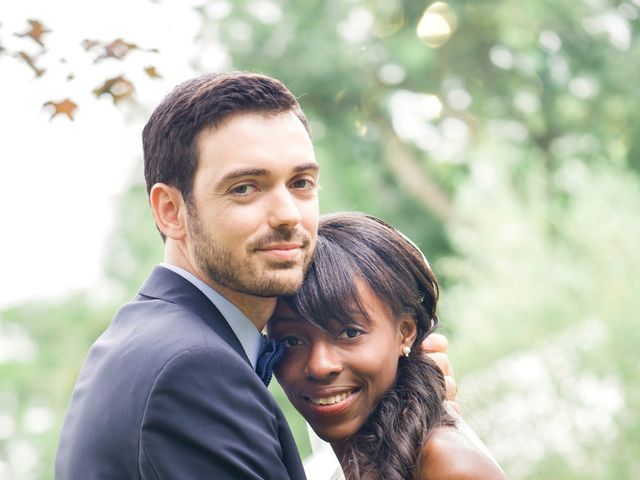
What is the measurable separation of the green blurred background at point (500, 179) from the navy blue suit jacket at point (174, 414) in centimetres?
774

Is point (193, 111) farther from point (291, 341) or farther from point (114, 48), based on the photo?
point (291, 341)

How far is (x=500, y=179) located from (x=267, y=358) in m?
11.0

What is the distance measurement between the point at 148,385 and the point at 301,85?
51.9 feet

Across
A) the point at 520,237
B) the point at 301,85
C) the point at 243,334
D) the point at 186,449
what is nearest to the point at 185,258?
the point at 243,334

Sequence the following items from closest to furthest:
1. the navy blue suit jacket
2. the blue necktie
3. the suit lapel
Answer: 1. the navy blue suit jacket
2. the suit lapel
3. the blue necktie

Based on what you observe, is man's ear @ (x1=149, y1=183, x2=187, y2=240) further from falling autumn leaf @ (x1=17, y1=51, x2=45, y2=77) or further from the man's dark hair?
falling autumn leaf @ (x1=17, y1=51, x2=45, y2=77)

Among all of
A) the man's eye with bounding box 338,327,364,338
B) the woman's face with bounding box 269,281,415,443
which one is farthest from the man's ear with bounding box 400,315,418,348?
the man's eye with bounding box 338,327,364,338

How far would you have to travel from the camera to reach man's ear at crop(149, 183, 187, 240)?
3.34 metres

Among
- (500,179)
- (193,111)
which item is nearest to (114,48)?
(193,111)

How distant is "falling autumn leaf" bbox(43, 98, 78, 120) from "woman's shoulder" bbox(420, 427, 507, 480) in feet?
5.61

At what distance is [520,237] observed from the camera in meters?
12.8

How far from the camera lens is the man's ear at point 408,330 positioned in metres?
3.89

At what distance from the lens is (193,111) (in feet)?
10.7

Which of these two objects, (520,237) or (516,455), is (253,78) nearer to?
(516,455)
